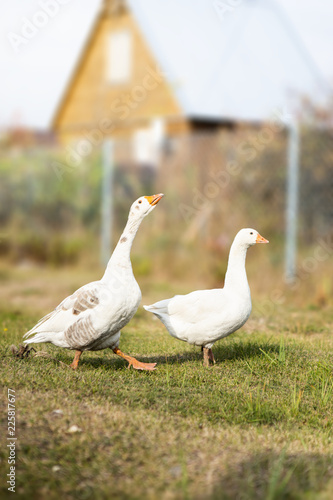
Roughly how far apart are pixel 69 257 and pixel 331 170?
545cm

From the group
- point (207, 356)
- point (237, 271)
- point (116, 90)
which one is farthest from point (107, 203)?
point (207, 356)

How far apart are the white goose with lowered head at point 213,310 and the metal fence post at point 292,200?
458 centimetres

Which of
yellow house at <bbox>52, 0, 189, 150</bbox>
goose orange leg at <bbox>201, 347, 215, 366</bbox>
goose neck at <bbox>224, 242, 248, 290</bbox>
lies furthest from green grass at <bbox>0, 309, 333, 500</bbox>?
yellow house at <bbox>52, 0, 189, 150</bbox>

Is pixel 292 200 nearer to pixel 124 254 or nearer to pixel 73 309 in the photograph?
pixel 124 254

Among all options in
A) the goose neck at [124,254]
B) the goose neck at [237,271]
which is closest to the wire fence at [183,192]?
the goose neck at [237,271]

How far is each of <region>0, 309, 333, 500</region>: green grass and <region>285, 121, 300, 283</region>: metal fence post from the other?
4.19 meters

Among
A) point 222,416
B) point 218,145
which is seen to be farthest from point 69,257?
point 222,416

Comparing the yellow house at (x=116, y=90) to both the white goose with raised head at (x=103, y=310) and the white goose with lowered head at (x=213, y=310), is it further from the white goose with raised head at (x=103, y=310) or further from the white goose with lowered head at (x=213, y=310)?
the white goose with raised head at (x=103, y=310)

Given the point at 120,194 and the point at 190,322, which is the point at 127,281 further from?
the point at 120,194

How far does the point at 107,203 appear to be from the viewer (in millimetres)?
12336

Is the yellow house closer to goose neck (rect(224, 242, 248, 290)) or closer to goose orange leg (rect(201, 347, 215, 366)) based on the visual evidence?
goose neck (rect(224, 242, 248, 290))

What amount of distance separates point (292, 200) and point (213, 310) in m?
5.27

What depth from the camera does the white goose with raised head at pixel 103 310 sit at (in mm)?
4246

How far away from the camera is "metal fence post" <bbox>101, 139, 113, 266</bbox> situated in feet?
40.0
